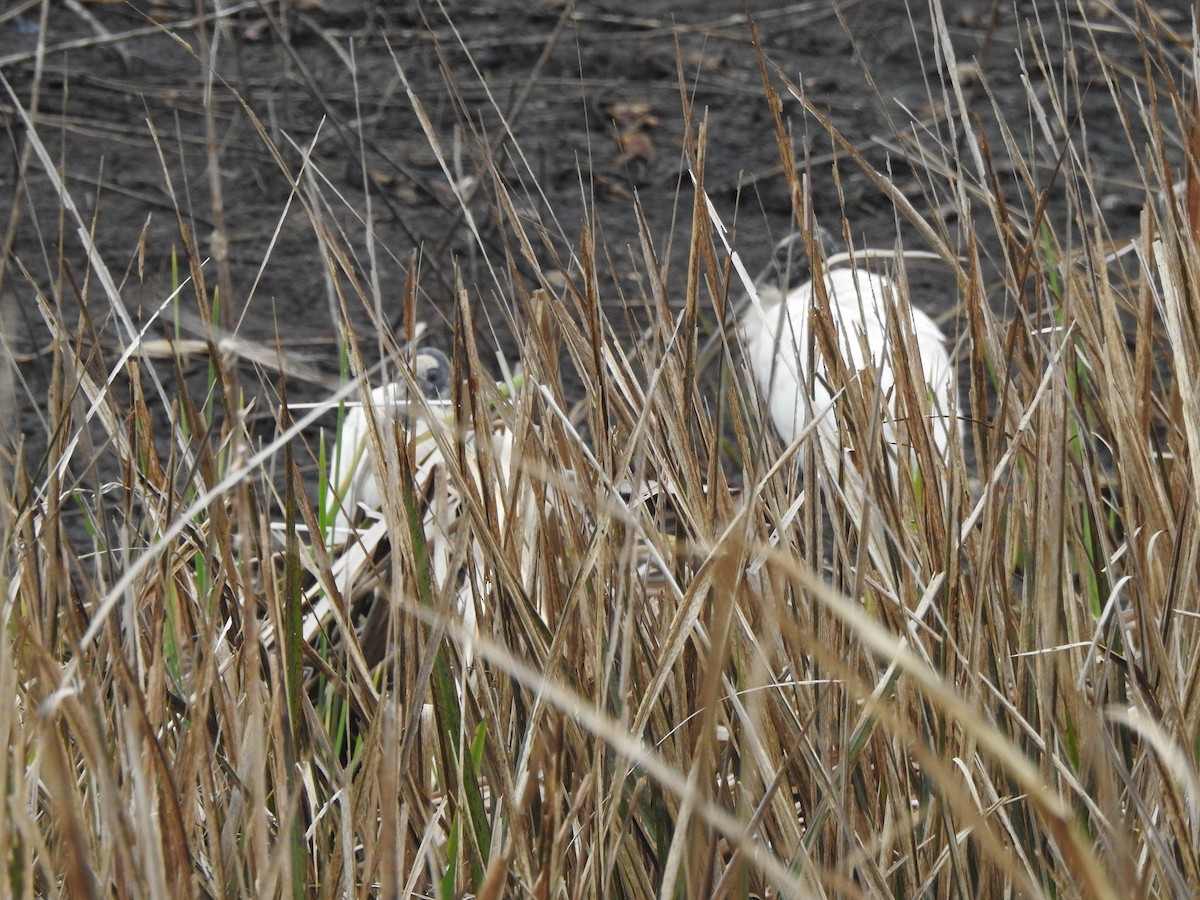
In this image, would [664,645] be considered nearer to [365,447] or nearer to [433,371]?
[365,447]

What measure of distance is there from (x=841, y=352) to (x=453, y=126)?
270 centimetres

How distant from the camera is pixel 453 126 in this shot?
11.2ft

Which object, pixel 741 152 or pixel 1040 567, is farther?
pixel 741 152

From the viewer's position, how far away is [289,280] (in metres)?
3.03

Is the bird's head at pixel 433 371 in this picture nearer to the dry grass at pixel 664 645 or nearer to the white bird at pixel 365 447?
the white bird at pixel 365 447

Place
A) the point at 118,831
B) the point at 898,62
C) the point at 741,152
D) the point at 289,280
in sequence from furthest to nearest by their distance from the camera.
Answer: the point at 898,62 → the point at 741,152 → the point at 289,280 → the point at 118,831

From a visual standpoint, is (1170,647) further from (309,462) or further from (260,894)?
(309,462)

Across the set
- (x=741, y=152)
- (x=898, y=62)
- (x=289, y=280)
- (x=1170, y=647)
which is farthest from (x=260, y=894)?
(x=898, y=62)

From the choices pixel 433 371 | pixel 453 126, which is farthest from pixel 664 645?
pixel 453 126

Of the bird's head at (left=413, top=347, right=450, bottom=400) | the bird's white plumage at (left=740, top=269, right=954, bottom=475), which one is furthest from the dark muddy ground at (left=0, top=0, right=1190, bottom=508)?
the bird's white plumage at (left=740, top=269, right=954, bottom=475)

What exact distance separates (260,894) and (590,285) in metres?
0.37

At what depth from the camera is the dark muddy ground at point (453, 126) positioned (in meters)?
3.03

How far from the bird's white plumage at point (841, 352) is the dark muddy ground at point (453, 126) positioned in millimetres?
335

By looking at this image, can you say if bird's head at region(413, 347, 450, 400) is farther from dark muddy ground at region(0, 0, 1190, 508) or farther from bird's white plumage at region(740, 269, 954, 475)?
bird's white plumage at region(740, 269, 954, 475)
